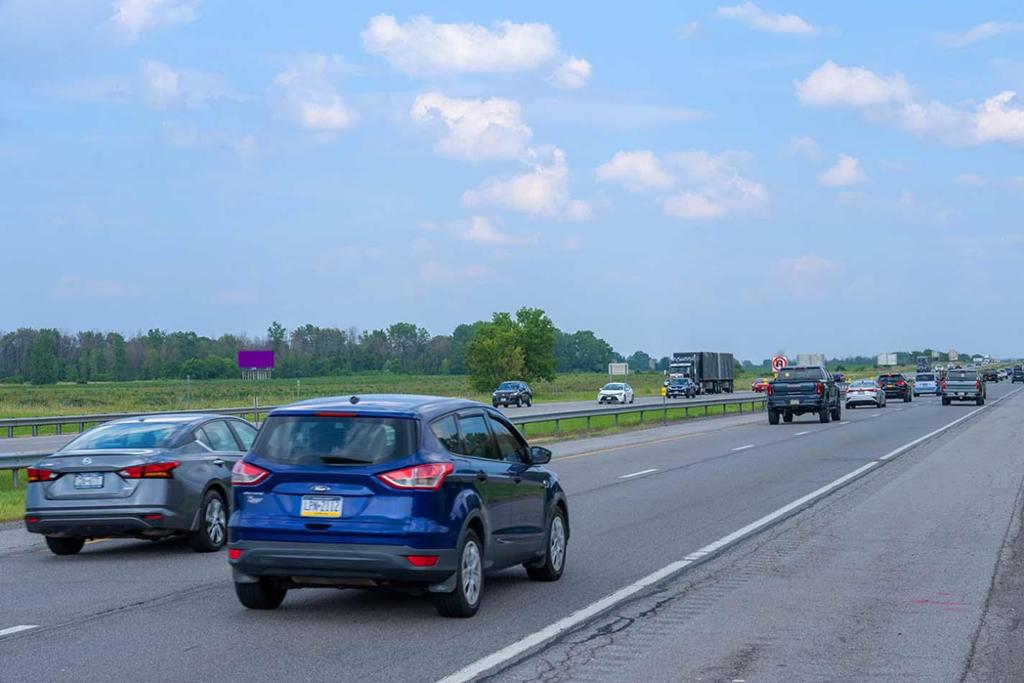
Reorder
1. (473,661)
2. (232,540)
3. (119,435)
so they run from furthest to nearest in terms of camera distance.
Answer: (119,435)
(232,540)
(473,661)

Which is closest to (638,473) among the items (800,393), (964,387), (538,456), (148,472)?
(148,472)

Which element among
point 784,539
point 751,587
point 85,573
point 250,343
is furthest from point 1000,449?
point 250,343

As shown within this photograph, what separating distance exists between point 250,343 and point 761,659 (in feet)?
619

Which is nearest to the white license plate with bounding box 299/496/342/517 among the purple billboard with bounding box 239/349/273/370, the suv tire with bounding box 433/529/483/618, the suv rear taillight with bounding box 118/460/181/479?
the suv tire with bounding box 433/529/483/618

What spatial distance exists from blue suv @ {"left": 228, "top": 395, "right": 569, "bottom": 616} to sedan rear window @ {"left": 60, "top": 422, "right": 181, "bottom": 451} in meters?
4.39

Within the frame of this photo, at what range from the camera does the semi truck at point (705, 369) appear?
9919cm

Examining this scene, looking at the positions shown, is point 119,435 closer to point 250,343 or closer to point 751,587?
point 751,587

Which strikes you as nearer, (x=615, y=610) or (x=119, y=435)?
(x=615, y=610)

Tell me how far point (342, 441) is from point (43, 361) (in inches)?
6060

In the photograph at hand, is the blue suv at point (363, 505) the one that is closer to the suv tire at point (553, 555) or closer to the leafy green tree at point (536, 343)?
the suv tire at point (553, 555)

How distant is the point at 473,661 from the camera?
8391mm

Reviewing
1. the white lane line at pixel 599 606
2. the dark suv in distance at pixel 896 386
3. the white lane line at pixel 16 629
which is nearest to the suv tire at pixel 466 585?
the white lane line at pixel 599 606

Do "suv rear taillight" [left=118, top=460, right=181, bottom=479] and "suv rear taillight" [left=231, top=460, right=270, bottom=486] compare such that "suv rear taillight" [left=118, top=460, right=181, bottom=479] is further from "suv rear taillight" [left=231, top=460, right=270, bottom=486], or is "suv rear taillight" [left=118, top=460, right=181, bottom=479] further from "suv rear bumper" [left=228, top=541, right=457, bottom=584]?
"suv rear bumper" [left=228, top=541, right=457, bottom=584]

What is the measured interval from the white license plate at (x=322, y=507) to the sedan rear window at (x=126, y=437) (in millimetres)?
4997
